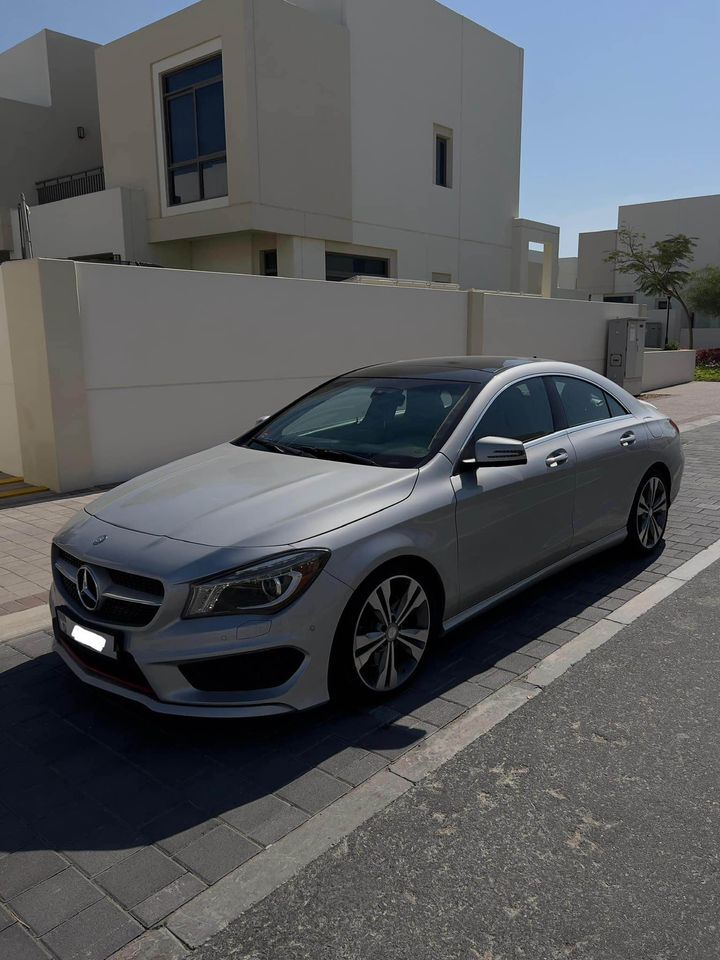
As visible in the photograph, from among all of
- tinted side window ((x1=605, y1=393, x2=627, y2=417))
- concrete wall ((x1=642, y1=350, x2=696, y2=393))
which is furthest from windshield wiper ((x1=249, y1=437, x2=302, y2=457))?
concrete wall ((x1=642, y1=350, x2=696, y2=393))

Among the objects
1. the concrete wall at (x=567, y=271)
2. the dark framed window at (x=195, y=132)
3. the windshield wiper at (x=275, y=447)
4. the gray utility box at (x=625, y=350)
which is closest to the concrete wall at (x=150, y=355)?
the windshield wiper at (x=275, y=447)

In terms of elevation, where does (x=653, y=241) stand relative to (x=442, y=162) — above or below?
below

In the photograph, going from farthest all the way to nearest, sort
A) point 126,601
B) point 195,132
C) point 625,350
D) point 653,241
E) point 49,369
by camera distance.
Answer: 1. point 653,241
2. point 195,132
3. point 625,350
4. point 49,369
5. point 126,601

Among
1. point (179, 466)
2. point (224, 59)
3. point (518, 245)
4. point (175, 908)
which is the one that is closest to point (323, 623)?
point (175, 908)

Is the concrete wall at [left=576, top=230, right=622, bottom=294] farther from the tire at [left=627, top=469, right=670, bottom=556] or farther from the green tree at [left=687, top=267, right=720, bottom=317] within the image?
the tire at [left=627, top=469, right=670, bottom=556]

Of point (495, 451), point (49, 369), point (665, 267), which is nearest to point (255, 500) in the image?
point (495, 451)

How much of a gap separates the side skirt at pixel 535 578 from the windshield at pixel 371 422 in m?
0.84

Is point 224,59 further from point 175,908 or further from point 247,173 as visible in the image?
point 175,908

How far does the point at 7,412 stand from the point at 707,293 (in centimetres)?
4050

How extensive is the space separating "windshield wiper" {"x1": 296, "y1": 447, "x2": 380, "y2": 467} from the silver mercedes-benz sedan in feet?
0.04

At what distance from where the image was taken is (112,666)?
329 cm

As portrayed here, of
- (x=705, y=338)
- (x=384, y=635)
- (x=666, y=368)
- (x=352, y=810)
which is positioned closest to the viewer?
(x=352, y=810)

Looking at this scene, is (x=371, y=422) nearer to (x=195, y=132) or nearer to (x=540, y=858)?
(x=540, y=858)

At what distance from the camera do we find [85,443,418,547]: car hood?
3348 mm
